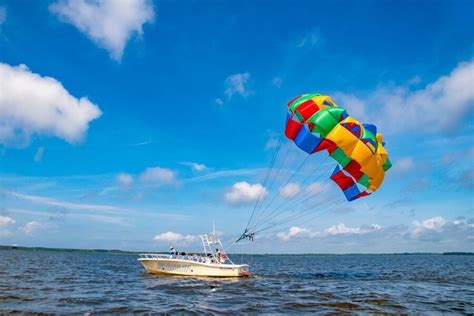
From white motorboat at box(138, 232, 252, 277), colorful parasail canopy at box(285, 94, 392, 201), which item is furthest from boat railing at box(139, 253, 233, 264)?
colorful parasail canopy at box(285, 94, 392, 201)

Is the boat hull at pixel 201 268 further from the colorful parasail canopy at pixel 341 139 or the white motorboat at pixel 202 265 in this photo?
the colorful parasail canopy at pixel 341 139

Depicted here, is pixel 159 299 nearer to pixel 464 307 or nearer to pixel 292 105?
pixel 292 105

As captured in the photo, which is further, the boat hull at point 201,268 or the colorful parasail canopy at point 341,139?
the boat hull at point 201,268

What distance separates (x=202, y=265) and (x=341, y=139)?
14.7 m

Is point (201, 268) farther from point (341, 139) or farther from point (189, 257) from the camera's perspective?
point (341, 139)

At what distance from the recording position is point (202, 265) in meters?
27.5

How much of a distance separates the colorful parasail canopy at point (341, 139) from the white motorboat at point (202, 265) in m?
10.8

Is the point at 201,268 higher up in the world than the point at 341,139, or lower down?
lower down

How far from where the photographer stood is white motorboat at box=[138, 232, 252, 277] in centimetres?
2759

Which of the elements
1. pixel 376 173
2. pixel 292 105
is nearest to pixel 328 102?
pixel 292 105

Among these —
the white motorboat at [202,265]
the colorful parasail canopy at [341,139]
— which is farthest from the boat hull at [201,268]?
the colorful parasail canopy at [341,139]

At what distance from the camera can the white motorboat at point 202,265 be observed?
27.6 m

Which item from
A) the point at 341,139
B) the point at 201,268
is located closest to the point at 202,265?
the point at 201,268

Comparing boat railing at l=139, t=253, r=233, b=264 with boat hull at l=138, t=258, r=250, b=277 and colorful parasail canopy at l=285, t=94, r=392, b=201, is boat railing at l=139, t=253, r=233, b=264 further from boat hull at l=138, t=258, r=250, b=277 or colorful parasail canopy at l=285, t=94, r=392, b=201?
colorful parasail canopy at l=285, t=94, r=392, b=201
